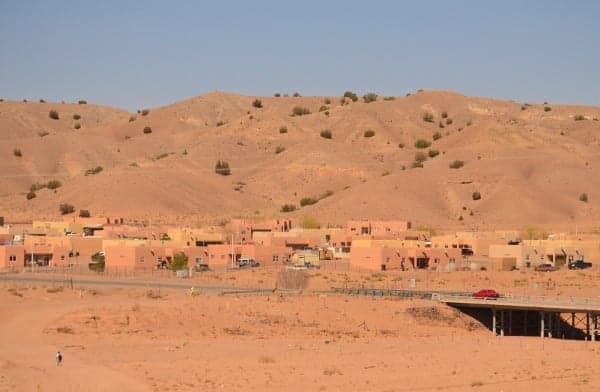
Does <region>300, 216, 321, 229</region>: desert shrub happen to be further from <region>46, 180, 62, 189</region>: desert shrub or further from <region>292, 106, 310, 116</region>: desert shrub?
<region>292, 106, 310, 116</region>: desert shrub

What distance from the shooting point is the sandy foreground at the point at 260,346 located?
3897 cm

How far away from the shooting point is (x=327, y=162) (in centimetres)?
13738

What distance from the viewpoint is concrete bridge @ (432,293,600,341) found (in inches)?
2089

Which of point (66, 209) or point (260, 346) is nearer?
point (260, 346)

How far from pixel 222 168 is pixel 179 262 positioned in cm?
6407

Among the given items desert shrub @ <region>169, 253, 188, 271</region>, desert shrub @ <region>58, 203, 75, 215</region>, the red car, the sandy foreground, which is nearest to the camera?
the sandy foreground

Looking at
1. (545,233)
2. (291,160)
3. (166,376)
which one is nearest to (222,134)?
(291,160)

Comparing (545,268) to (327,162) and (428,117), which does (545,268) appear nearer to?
(327,162)

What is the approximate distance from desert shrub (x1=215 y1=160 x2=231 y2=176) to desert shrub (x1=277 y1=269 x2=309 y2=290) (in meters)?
71.4

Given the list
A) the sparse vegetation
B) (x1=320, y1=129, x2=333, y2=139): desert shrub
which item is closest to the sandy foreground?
(x1=320, y1=129, x2=333, y2=139): desert shrub

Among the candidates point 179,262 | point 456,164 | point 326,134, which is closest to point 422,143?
point 326,134

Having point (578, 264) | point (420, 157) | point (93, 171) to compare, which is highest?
point (420, 157)

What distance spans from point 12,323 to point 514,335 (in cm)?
2246

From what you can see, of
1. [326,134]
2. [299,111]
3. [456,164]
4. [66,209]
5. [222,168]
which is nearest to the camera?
[66,209]
